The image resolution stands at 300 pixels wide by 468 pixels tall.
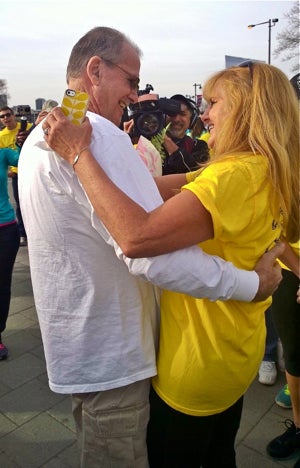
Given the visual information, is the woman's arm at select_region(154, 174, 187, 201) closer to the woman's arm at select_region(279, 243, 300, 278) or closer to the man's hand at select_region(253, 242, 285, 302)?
the man's hand at select_region(253, 242, 285, 302)

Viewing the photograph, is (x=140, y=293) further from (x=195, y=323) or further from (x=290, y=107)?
(x=290, y=107)

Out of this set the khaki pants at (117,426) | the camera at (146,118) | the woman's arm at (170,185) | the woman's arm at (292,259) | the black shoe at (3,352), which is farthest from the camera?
the black shoe at (3,352)

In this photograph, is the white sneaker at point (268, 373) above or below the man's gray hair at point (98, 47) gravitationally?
below

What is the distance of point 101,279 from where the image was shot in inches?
45.3

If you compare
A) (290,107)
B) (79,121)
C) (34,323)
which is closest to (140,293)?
(79,121)

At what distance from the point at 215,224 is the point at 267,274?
295mm

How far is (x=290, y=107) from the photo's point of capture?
1.18 metres

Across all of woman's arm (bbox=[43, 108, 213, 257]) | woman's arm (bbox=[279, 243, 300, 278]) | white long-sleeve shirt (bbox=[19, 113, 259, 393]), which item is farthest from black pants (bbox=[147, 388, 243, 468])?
woman's arm (bbox=[279, 243, 300, 278])

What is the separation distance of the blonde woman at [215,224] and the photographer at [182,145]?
1283mm

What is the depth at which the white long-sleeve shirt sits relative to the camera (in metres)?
1.05

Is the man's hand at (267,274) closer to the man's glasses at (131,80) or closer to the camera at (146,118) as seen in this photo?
the man's glasses at (131,80)

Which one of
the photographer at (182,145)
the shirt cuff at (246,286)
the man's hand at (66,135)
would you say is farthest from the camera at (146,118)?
the shirt cuff at (246,286)

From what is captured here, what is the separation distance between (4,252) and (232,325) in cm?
245

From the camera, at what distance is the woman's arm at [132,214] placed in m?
0.99
